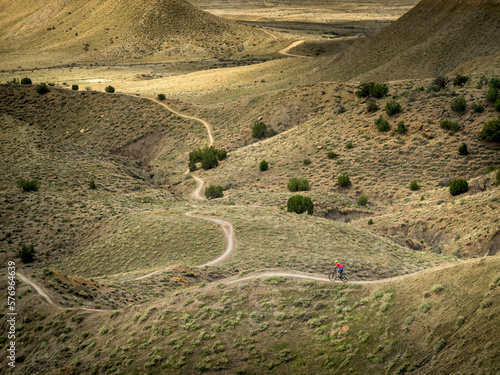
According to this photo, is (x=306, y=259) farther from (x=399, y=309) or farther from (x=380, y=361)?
(x=380, y=361)

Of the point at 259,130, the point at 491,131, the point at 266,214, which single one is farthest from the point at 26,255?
the point at 491,131

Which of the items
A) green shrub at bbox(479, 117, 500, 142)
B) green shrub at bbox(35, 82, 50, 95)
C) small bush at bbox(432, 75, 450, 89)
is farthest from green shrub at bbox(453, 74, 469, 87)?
green shrub at bbox(35, 82, 50, 95)

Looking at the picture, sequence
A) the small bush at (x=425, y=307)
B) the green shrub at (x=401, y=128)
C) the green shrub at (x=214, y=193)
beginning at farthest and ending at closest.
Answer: the green shrub at (x=401, y=128) < the green shrub at (x=214, y=193) < the small bush at (x=425, y=307)

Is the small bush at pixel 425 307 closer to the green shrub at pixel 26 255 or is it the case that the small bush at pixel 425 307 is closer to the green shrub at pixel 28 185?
the green shrub at pixel 26 255

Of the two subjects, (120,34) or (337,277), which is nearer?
(337,277)

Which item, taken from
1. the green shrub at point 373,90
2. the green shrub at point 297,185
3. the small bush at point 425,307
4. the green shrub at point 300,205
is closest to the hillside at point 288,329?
the small bush at point 425,307

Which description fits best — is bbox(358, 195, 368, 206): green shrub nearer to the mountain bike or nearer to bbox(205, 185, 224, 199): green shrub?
bbox(205, 185, 224, 199): green shrub

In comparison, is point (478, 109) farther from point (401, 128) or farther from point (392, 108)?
point (392, 108)
